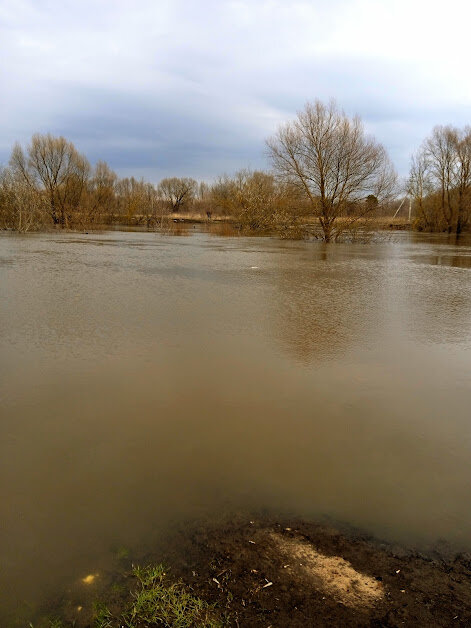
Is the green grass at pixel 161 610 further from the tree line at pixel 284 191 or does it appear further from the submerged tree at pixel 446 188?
the submerged tree at pixel 446 188

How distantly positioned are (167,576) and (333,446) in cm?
145

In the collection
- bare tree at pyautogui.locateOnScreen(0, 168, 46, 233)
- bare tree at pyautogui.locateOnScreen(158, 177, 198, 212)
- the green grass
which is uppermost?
bare tree at pyautogui.locateOnScreen(158, 177, 198, 212)

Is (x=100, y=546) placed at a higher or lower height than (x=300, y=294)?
lower

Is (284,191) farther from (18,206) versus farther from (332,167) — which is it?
(18,206)

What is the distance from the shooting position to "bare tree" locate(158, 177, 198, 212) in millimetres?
62000

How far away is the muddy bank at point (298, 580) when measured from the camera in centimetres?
172

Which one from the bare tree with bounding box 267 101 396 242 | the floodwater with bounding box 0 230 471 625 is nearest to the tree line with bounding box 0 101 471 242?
the bare tree with bounding box 267 101 396 242

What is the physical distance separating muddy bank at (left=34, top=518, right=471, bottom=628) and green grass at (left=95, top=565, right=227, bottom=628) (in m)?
0.03

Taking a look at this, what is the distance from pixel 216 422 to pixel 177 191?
204 ft

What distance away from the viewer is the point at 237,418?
10.9 ft

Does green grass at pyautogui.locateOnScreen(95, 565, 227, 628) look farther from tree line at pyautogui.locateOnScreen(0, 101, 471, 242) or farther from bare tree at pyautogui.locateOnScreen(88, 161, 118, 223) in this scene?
bare tree at pyautogui.locateOnScreen(88, 161, 118, 223)

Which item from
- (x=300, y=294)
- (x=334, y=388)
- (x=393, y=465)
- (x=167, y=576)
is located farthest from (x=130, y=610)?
(x=300, y=294)

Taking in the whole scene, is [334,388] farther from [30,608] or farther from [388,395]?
[30,608]

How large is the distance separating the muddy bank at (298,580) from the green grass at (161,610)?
0.03 meters
